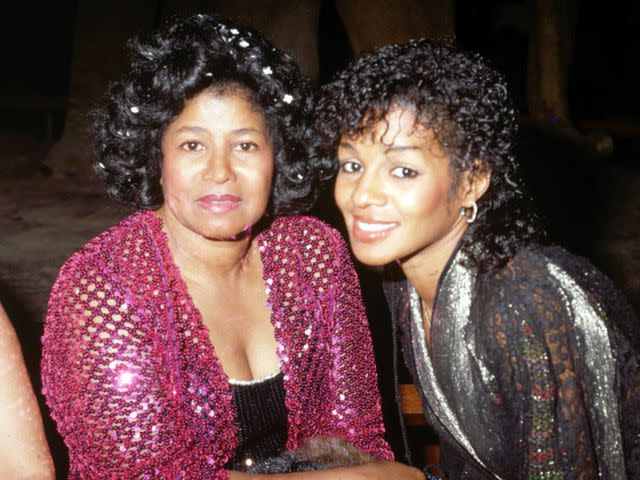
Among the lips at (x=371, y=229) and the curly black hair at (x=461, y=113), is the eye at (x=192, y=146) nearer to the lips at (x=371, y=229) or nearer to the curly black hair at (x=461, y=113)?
the curly black hair at (x=461, y=113)

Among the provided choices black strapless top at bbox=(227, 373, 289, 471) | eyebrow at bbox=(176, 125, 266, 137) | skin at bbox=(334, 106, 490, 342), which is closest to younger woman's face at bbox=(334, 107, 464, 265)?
skin at bbox=(334, 106, 490, 342)

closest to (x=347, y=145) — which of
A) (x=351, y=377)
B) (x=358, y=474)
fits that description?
(x=351, y=377)

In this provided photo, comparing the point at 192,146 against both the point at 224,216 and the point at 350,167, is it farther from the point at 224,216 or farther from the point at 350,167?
the point at 350,167

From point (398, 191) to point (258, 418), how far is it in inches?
36.3

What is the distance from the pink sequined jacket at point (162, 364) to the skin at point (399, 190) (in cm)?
54

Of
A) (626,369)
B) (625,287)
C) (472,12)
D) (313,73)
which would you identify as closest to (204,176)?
(626,369)

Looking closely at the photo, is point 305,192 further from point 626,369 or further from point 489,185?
point 626,369

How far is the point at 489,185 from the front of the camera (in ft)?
6.06

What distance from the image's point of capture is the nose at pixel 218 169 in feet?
6.26

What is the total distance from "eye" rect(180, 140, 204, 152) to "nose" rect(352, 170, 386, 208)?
0.54 meters

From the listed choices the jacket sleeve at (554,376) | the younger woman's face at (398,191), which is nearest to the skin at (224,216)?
the younger woman's face at (398,191)

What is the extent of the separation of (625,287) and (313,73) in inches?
99.4

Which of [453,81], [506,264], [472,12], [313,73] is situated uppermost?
[472,12]

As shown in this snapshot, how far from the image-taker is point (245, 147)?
2025 millimetres
